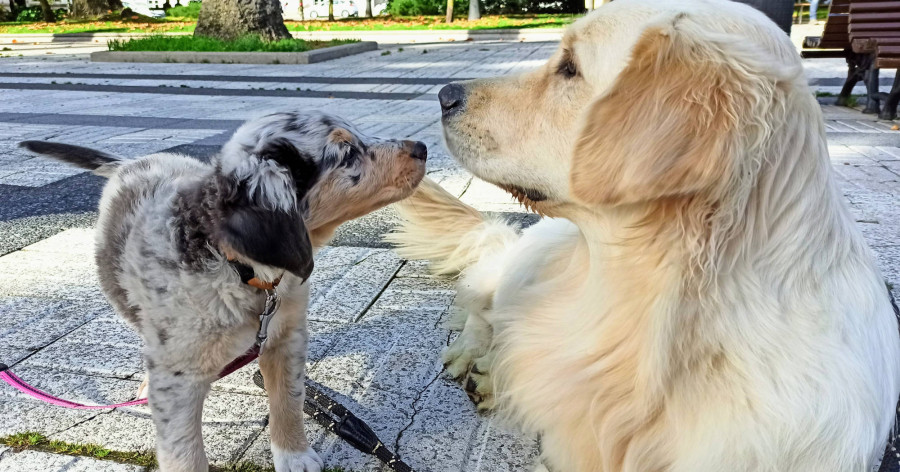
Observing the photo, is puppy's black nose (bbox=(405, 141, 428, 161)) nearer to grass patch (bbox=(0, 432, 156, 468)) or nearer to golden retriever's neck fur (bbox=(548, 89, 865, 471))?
golden retriever's neck fur (bbox=(548, 89, 865, 471))

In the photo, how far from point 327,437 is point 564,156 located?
1510 mm

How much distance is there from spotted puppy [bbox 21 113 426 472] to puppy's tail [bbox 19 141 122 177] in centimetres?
44

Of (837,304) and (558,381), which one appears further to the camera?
(558,381)

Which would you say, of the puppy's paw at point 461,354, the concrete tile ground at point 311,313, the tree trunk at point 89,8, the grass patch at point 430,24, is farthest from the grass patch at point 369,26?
the puppy's paw at point 461,354

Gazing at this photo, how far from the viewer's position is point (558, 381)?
2.24m

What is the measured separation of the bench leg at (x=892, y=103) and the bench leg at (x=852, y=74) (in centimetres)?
70

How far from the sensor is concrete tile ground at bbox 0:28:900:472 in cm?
261

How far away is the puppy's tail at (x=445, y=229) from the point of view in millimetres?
3852

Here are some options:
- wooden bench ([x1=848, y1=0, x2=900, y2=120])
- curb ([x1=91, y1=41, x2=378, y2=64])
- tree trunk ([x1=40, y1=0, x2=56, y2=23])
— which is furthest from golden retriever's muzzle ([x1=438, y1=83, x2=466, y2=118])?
tree trunk ([x1=40, y1=0, x2=56, y2=23])

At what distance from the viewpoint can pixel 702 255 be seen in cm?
178

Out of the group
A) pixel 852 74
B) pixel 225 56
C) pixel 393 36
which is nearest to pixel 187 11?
pixel 393 36

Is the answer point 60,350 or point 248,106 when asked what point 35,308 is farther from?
point 248,106

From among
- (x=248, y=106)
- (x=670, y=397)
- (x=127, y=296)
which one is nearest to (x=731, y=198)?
(x=670, y=397)

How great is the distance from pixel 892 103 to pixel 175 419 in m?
8.98
